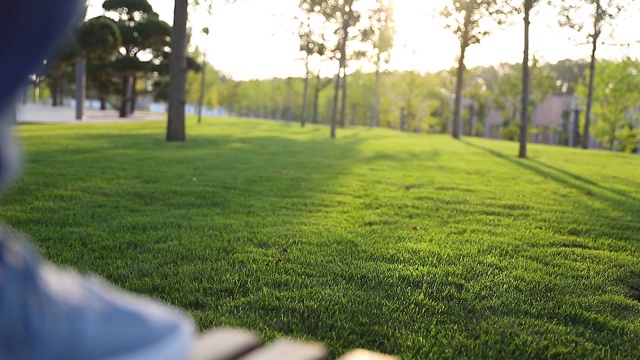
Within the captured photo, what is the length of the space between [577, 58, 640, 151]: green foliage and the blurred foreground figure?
1685 inches

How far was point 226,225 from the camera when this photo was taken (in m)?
5.83

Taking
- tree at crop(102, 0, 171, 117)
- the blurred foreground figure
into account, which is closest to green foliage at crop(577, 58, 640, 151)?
tree at crop(102, 0, 171, 117)

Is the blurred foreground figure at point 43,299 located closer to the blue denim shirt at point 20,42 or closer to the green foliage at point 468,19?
the blue denim shirt at point 20,42

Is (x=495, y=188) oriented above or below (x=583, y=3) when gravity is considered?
below

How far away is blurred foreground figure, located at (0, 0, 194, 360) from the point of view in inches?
38.8

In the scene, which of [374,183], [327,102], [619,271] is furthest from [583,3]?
[327,102]

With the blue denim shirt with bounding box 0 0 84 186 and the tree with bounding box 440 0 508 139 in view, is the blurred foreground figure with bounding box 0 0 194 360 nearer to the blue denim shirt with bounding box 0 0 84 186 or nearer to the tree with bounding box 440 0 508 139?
the blue denim shirt with bounding box 0 0 84 186

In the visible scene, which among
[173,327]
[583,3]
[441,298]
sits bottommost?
[441,298]

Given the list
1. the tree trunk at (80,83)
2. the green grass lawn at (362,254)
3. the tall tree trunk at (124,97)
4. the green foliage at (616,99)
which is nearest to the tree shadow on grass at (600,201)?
the green grass lawn at (362,254)

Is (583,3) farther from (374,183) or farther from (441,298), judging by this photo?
(441,298)

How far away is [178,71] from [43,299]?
17019 mm

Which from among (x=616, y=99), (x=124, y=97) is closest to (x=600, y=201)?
(x=124, y=97)

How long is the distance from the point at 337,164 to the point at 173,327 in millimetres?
12680

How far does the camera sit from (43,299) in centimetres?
102
